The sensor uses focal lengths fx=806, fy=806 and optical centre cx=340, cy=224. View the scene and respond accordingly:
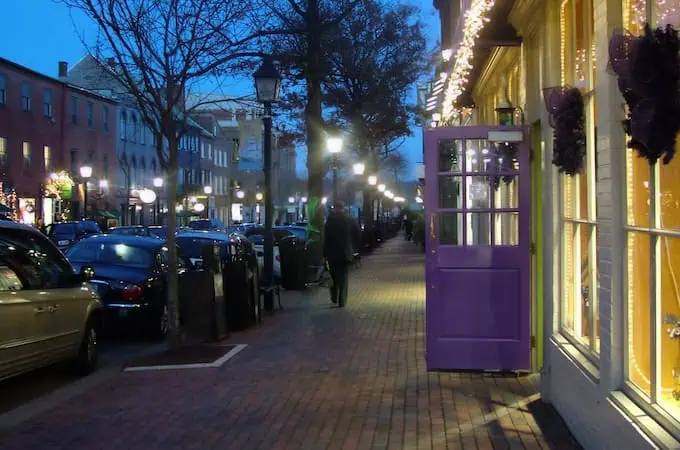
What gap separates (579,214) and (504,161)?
68.0 inches

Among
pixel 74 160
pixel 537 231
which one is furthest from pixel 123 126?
pixel 537 231

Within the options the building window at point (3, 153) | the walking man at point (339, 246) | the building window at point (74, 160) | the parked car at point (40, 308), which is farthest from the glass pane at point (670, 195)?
the building window at point (74, 160)

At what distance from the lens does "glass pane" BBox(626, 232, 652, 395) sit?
422cm

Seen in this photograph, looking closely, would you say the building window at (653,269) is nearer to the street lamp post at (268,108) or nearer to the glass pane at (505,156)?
the glass pane at (505,156)

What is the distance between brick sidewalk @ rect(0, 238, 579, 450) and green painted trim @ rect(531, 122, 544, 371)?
0.50 metres

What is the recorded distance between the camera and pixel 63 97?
45.8m

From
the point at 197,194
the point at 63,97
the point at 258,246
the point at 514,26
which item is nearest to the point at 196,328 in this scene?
the point at 514,26

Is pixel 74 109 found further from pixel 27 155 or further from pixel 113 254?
pixel 113 254

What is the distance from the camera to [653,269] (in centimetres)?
408

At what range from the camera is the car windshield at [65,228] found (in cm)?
2966

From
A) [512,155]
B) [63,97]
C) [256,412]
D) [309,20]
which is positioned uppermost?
[63,97]

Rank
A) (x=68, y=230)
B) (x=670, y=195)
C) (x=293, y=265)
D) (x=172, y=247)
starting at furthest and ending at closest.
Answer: (x=68, y=230) → (x=293, y=265) → (x=172, y=247) → (x=670, y=195)

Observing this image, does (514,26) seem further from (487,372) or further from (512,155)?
(487,372)

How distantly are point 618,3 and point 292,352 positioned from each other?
20.6 feet
